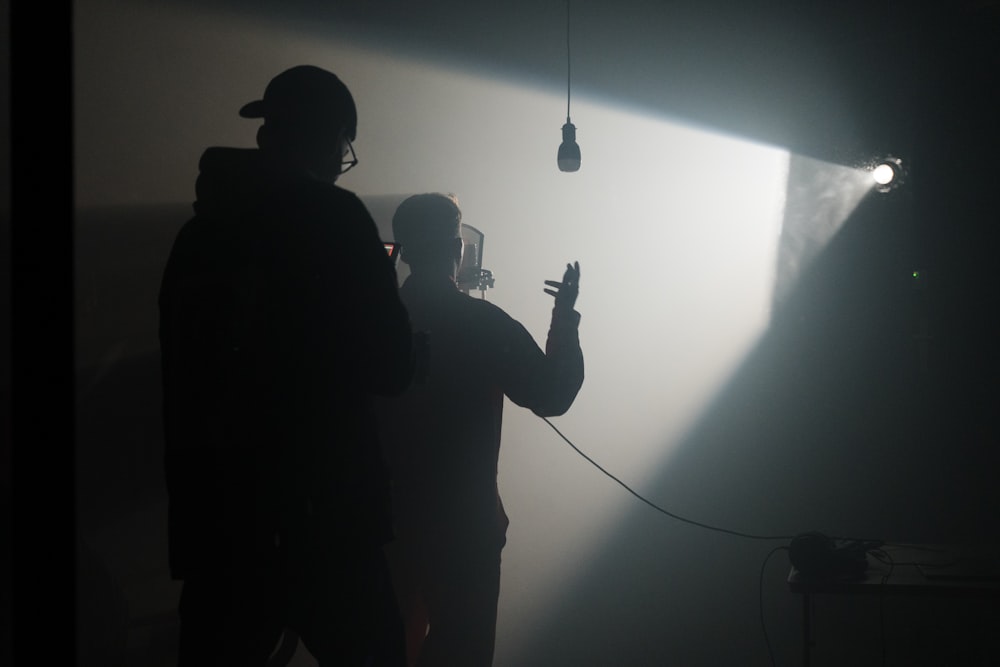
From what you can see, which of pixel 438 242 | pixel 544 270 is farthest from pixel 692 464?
pixel 438 242

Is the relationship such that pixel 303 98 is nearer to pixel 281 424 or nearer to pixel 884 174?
pixel 281 424

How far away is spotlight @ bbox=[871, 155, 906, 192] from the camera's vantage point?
2.91 metres

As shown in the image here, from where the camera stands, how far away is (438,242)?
1725 millimetres

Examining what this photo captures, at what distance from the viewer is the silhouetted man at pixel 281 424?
1.08 metres

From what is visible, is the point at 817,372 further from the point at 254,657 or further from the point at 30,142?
the point at 30,142

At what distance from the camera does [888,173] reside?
2.92 metres

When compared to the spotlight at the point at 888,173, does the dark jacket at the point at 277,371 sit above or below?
below

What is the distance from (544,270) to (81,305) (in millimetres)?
1693

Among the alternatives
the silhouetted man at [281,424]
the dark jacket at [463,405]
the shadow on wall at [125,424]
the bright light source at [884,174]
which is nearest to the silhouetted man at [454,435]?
the dark jacket at [463,405]

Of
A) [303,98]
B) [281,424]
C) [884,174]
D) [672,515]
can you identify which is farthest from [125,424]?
[884,174]

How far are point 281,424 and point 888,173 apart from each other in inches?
107

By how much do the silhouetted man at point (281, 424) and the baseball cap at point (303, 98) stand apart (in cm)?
12

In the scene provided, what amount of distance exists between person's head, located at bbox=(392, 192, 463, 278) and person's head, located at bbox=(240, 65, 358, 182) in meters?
0.51

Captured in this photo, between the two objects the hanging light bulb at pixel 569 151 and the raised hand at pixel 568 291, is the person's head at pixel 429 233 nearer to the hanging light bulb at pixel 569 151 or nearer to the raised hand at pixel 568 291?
the raised hand at pixel 568 291
